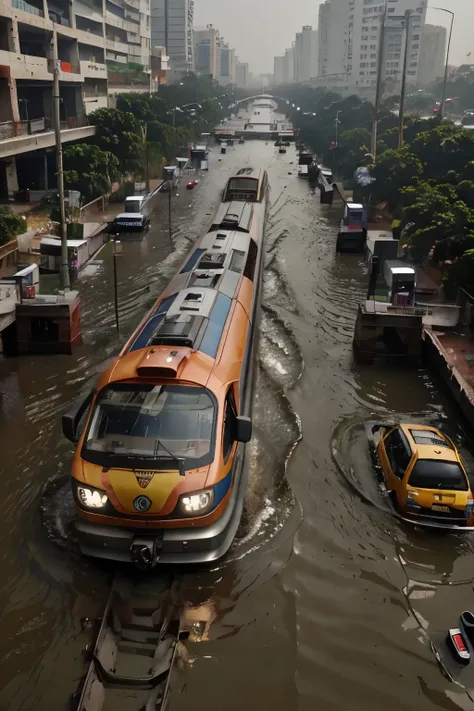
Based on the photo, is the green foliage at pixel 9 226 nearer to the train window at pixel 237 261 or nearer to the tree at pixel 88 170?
the tree at pixel 88 170

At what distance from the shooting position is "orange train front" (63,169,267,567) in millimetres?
9523

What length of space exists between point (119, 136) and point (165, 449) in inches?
1851

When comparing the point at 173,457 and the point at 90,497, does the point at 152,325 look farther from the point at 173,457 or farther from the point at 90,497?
the point at 90,497

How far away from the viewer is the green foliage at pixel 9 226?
27361 mm

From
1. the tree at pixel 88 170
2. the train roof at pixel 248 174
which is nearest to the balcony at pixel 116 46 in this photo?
the tree at pixel 88 170

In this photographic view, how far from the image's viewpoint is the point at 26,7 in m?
41.7

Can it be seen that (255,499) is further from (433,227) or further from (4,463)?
(433,227)

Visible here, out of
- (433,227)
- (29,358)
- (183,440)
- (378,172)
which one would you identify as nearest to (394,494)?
(183,440)

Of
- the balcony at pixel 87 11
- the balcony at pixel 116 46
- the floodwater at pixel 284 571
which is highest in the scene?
the balcony at pixel 87 11

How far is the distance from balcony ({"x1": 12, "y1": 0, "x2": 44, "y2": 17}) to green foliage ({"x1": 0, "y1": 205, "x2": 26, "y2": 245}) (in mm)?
18499

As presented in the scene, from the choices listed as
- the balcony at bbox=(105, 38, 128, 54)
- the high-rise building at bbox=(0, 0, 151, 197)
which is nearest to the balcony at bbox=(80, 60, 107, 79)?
the high-rise building at bbox=(0, 0, 151, 197)

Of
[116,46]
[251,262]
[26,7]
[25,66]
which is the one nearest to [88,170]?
[25,66]

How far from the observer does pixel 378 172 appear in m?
41.2

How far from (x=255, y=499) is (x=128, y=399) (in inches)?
155
